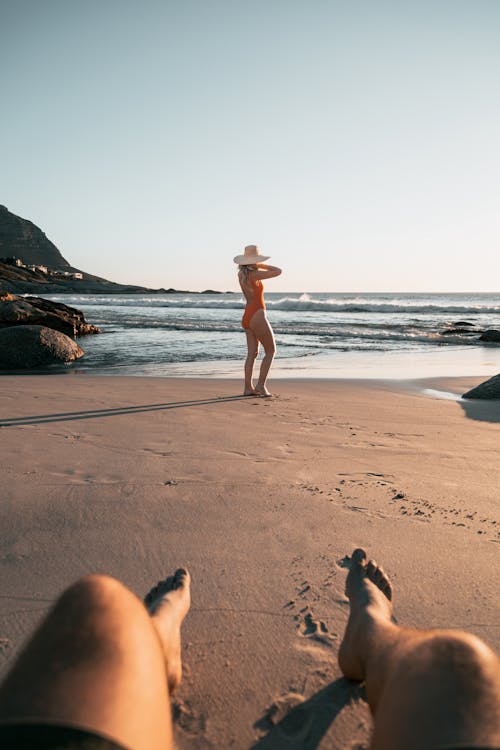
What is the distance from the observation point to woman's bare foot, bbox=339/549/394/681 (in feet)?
5.25

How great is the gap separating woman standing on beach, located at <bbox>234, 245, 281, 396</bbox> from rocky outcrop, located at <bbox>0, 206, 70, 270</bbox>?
131 m

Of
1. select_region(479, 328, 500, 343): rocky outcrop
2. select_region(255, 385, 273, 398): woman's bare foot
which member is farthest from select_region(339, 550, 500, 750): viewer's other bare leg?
select_region(479, 328, 500, 343): rocky outcrop

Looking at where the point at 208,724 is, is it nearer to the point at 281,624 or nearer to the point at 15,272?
the point at 281,624

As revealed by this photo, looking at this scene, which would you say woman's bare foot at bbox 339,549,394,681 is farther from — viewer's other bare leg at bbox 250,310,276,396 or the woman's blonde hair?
the woman's blonde hair

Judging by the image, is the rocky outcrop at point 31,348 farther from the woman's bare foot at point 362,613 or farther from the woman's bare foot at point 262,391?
the woman's bare foot at point 362,613

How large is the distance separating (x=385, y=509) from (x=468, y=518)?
43 centimetres

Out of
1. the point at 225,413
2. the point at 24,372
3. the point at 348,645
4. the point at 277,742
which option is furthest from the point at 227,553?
the point at 24,372

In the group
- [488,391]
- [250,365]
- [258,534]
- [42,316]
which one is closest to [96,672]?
[258,534]

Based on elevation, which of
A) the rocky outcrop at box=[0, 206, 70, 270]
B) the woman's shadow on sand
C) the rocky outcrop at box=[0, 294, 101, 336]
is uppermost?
the rocky outcrop at box=[0, 206, 70, 270]

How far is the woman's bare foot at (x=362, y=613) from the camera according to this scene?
5.25 feet

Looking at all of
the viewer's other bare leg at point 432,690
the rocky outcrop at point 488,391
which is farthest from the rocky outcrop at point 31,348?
the viewer's other bare leg at point 432,690

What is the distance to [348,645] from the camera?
167 cm

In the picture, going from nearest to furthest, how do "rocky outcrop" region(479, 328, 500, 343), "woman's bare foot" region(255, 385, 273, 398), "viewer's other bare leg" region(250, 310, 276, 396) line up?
"woman's bare foot" region(255, 385, 273, 398)
"viewer's other bare leg" region(250, 310, 276, 396)
"rocky outcrop" region(479, 328, 500, 343)

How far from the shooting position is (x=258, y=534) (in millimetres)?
2627
